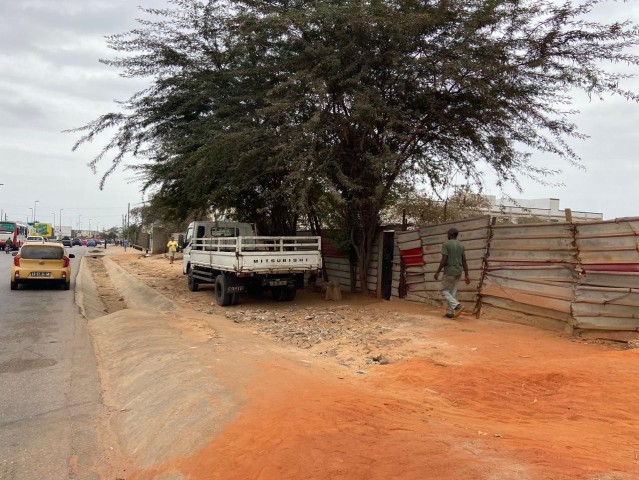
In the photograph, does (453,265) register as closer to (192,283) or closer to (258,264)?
(258,264)

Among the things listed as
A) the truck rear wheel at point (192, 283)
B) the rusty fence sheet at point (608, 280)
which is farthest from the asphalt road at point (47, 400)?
the rusty fence sheet at point (608, 280)

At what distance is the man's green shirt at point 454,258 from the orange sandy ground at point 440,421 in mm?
2835

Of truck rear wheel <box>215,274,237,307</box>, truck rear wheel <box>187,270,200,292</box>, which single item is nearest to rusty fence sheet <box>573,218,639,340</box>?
truck rear wheel <box>215,274,237,307</box>

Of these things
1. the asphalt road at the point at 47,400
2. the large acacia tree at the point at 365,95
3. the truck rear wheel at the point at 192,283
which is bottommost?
the asphalt road at the point at 47,400

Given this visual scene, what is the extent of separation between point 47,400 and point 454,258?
7.40 metres

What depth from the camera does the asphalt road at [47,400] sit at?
4.92 meters

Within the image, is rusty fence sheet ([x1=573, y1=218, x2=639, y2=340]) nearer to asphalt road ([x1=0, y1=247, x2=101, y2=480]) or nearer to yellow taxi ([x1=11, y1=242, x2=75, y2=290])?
asphalt road ([x1=0, y1=247, x2=101, y2=480])

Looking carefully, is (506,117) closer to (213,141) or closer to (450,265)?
(450,265)

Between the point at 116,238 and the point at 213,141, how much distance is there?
136 meters

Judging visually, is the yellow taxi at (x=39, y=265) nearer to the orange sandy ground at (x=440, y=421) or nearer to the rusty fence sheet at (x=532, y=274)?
the orange sandy ground at (x=440, y=421)

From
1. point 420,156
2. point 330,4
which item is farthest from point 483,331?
point 330,4

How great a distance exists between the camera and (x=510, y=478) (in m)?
3.15

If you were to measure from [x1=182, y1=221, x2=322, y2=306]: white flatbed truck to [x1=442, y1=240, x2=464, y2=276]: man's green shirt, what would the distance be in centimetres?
462

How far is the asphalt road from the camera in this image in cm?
492
